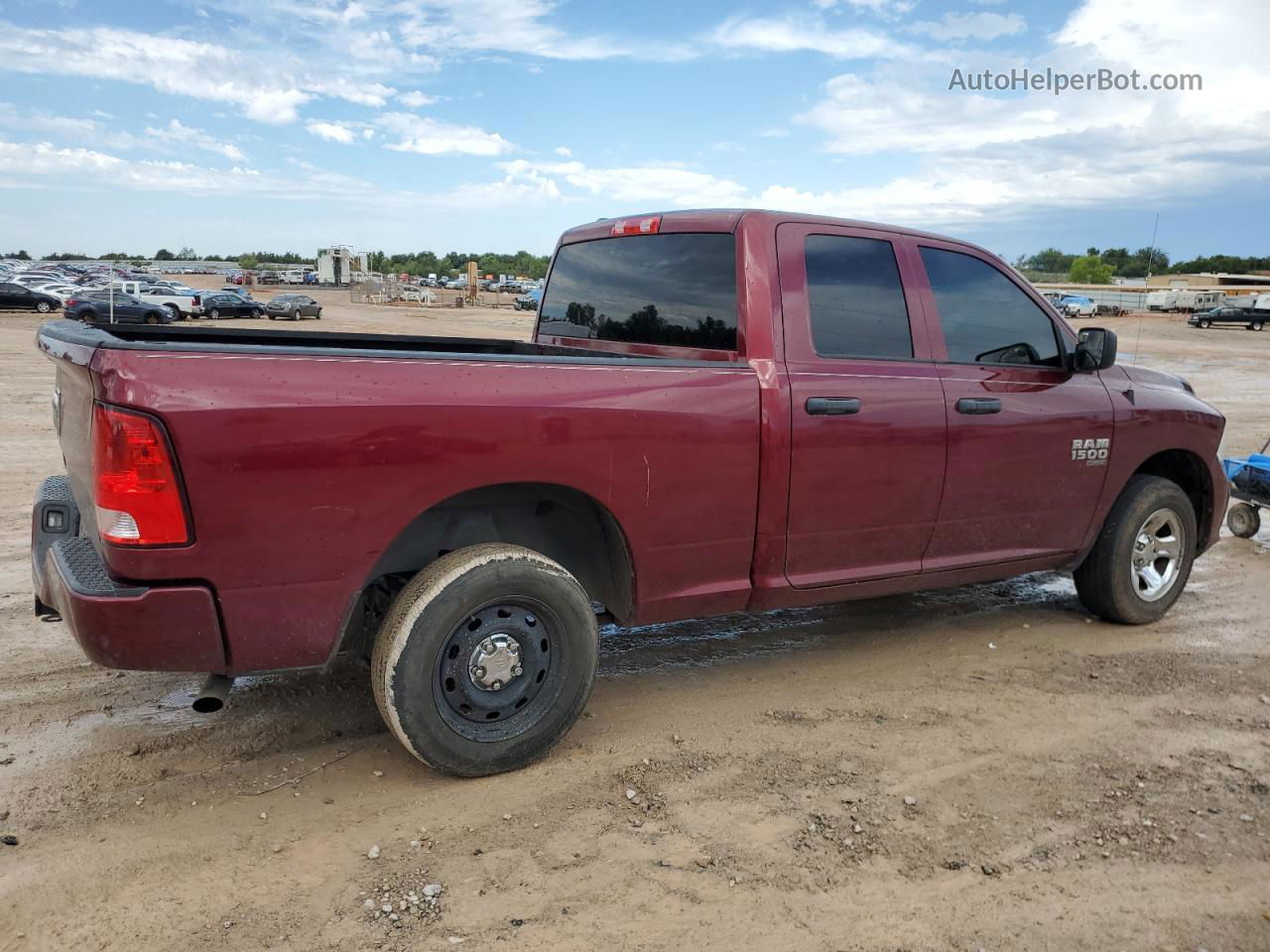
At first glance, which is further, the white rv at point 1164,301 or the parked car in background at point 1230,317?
the white rv at point 1164,301

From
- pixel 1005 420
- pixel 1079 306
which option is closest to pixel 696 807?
pixel 1005 420

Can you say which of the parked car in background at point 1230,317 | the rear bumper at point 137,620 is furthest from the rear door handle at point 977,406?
the parked car in background at point 1230,317

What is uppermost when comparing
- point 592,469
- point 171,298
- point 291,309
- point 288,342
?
point 171,298

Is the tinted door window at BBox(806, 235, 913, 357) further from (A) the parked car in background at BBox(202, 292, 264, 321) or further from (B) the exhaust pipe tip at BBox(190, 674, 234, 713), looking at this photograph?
(A) the parked car in background at BBox(202, 292, 264, 321)

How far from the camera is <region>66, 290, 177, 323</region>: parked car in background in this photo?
31.4 meters

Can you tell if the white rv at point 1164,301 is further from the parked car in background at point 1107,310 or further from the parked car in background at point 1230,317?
the parked car in background at point 1230,317

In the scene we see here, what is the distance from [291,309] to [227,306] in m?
2.62

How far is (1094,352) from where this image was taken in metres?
4.78

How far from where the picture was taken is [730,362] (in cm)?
387

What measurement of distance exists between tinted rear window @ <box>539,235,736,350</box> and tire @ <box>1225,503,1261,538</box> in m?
5.34

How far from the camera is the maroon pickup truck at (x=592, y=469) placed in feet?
9.53

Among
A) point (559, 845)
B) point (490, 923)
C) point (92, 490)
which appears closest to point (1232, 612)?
point (559, 845)

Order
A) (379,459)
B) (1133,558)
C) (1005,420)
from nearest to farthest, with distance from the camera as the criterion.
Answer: (379,459) < (1005,420) < (1133,558)

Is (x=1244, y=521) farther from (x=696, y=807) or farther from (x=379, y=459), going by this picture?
(x=379, y=459)
